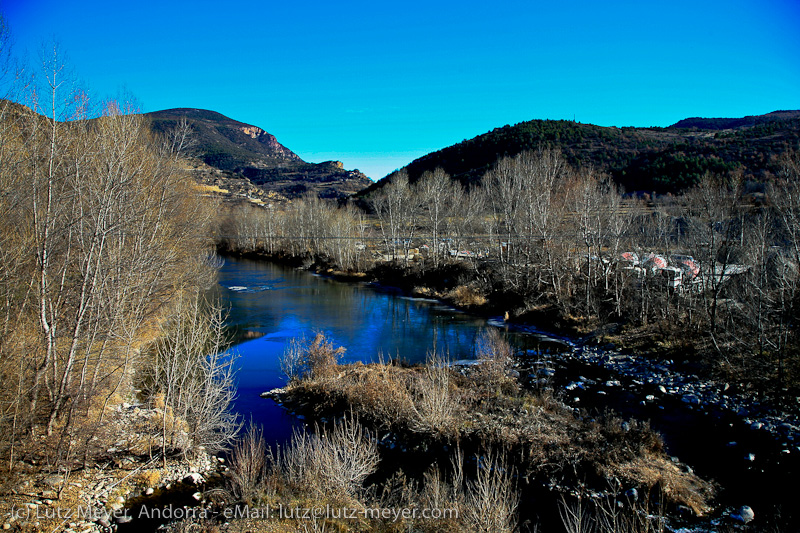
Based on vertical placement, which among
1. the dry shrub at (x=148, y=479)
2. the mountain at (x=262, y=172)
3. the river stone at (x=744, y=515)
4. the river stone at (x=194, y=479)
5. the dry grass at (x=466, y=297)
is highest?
the mountain at (x=262, y=172)

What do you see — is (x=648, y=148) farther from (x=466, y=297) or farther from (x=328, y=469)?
(x=328, y=469)

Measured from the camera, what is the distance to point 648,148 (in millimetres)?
64750

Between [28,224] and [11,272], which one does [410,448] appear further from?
[28,224]

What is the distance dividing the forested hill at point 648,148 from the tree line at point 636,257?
679 inches

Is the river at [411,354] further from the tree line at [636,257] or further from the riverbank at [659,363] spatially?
the tree line at [636,257]

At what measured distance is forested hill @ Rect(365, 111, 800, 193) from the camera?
1929 inches

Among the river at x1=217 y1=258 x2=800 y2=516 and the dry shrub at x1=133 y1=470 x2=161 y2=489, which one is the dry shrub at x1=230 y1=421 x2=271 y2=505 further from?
the river at x1=217 y1=258 x2=800 y2=516

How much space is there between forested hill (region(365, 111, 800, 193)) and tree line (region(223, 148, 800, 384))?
1725 centimetres

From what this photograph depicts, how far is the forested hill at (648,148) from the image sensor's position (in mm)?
49000

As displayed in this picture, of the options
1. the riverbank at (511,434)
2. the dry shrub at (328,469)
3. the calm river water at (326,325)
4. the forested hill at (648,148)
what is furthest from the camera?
the forested hill at (648,148)

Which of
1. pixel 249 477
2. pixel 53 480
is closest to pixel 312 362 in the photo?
pixel 249 477

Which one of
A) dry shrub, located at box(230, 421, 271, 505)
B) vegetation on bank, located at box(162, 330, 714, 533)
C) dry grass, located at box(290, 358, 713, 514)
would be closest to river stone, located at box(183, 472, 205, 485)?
vegetation on bank, located at box(162, 330, 714, 533)

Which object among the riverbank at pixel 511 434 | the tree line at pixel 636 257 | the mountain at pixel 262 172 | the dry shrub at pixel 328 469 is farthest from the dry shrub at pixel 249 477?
the mountain at pixel 262 172

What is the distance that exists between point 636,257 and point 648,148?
49588 millimetres
